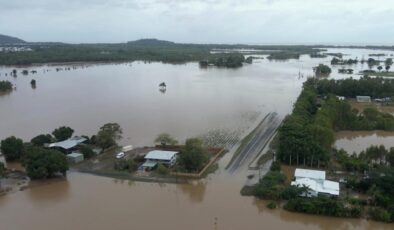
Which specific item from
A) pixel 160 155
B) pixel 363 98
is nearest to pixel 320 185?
pixel 160 155

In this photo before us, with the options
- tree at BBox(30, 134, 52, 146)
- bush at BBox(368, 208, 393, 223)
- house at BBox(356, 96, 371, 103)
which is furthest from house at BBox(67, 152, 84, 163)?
house at BBox(356, 96, 371, 103)

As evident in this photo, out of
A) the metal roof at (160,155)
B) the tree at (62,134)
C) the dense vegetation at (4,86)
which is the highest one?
the dense vegetation at (4,86)

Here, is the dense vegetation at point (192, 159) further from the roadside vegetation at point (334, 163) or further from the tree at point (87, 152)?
the tree at point (87, 152)

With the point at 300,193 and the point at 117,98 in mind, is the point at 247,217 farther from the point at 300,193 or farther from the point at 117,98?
the point at 117,98

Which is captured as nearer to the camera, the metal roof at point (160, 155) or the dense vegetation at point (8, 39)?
the metal roof at point (160, 155)

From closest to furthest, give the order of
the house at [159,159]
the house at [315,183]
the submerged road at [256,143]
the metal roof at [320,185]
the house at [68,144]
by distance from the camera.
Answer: the house at [315,183], the metal roof at [320,185], the house at [159,159], the submerged road at [256,143], the house at [68,144]

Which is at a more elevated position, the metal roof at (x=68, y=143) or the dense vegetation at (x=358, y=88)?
the dense vegetation at (x=358, y=88)

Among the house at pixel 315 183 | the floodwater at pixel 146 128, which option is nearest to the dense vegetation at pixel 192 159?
the floodwater at pixel 146 128

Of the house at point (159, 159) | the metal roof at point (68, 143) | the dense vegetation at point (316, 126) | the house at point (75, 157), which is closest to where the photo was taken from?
the dense vegetation at point (316, 126)

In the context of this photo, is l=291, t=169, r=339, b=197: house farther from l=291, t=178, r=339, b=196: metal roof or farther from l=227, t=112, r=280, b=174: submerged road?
l=227, t=112, r=280, b=174: submerged road
